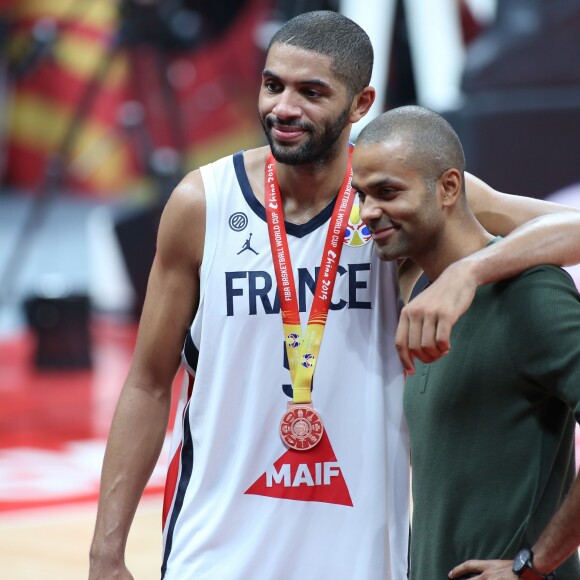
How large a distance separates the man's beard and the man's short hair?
0.28 ft

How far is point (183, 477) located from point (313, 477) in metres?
0.34

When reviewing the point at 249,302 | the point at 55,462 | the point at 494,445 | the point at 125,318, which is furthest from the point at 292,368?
the point at 125,318

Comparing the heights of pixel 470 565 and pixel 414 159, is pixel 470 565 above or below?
below

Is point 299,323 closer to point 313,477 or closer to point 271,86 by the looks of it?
point 313,477

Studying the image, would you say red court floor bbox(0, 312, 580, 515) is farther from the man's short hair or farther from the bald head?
the bald head

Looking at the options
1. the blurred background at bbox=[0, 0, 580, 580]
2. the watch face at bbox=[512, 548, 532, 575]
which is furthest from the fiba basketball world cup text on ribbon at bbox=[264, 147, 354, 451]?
the blurred background at bbox=[0, 0, 580, 580]

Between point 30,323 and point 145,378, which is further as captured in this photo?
point 30,323

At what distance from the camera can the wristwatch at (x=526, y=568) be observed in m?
2.18

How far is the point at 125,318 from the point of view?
13.7 metres

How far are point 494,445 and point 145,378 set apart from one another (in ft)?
3.22

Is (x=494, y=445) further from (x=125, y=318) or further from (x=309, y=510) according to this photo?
(x=125, y=318)

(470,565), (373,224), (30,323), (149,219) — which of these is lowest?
(470,565)

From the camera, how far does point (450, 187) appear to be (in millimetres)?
2340

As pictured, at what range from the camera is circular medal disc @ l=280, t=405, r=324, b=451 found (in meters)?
2.64
